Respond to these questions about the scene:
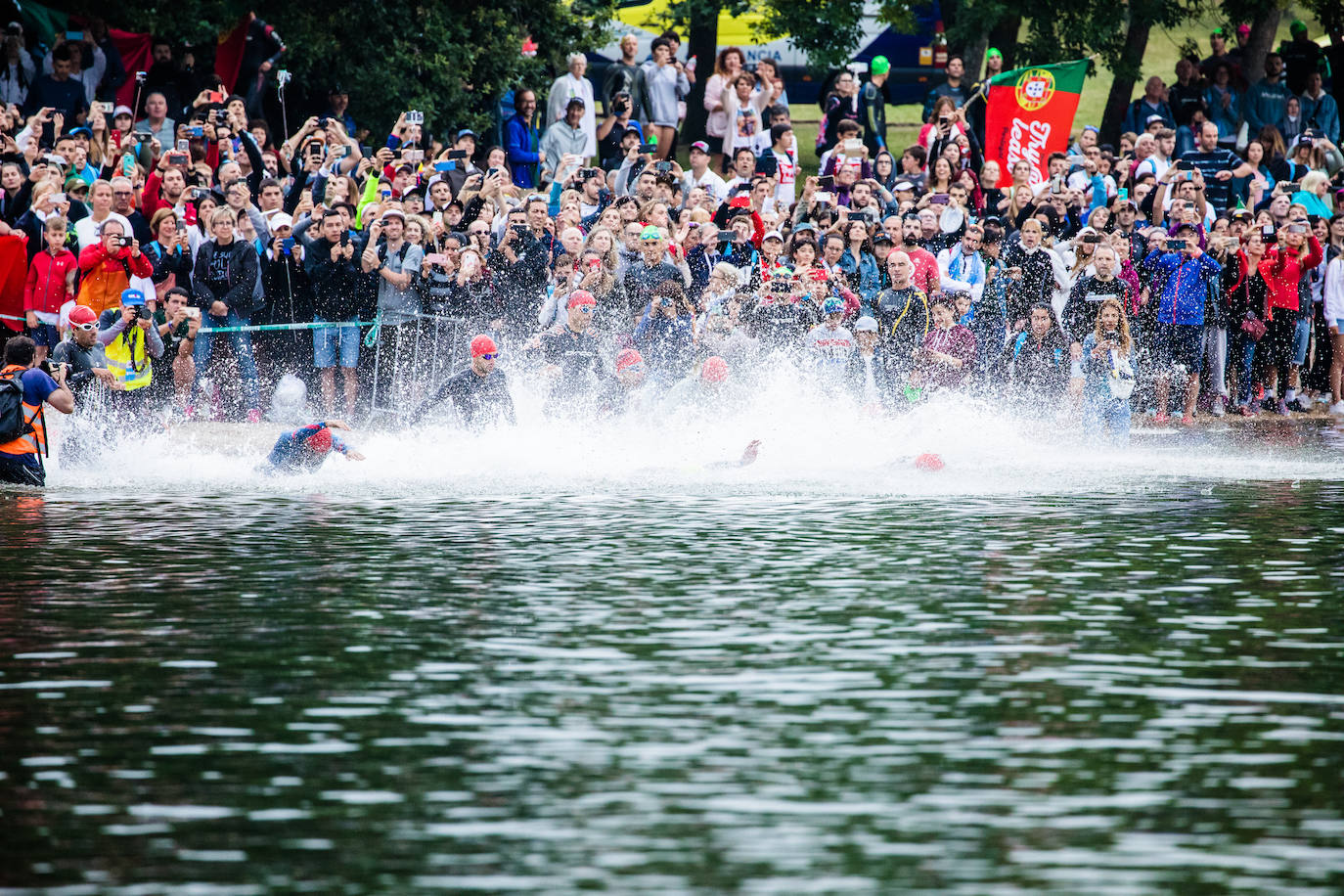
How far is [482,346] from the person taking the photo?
20.4m

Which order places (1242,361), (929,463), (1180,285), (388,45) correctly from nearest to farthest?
1. (929,463)
2. (1180,285)
3. (1242,361)
4. (388,45)

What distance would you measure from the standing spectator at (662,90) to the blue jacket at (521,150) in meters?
2.12

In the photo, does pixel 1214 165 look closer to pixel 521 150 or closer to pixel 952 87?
pixel 952 87

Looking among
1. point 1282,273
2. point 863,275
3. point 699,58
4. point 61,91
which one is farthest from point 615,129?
point 699,58

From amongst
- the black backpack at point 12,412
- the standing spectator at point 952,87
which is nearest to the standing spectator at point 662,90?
the standing spectator at point 952,87

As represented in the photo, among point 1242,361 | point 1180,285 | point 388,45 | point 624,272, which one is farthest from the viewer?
point 388,45

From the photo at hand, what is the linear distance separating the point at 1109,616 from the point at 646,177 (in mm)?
12326

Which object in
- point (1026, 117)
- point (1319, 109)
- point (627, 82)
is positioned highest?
point (627, 82)

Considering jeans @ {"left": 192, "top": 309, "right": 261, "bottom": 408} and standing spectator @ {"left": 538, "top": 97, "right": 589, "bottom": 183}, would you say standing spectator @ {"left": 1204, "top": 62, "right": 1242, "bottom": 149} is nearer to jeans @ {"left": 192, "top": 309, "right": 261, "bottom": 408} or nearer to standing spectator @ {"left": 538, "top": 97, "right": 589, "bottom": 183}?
standing spectator @ {"left": 538, "top": 97, "right": 589, "bottom": 183}

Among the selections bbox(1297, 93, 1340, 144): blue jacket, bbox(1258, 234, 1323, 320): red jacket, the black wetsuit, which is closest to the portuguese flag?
bbox(1258, 234, 1323, 320): red jacket

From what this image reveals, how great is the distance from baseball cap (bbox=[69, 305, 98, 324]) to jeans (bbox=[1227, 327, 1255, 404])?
1280 centimetres

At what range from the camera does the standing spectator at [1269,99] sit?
30.5m

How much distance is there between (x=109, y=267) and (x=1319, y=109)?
1797cm

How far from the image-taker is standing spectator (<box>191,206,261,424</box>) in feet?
69.9
